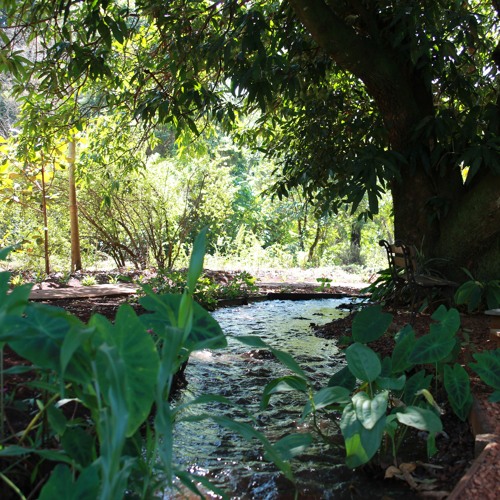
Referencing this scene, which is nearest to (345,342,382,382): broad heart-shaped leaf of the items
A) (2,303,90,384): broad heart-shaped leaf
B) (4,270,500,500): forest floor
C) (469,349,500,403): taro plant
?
(4,270,500,500): forest floor

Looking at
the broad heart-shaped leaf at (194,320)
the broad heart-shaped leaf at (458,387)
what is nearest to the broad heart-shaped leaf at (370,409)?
the broad heart-shaped leaf at (194,320)

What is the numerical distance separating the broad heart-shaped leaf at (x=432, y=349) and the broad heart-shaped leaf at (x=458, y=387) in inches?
11.3

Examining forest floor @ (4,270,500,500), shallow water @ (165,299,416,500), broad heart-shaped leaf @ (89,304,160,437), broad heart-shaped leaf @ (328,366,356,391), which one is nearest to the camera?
broad heart-shaped leaf @ (89,304,160,437)

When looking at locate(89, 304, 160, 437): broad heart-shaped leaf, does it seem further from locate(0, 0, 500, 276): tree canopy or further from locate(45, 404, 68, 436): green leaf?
locate(0, 0, 500, 276): tree canopy

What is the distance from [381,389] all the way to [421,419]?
0.38 m

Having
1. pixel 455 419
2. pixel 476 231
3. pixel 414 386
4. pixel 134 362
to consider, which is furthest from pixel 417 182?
pixel 134 362

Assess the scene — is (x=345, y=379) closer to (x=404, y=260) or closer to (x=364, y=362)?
(x=364, y=362)

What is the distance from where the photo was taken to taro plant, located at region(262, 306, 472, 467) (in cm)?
162

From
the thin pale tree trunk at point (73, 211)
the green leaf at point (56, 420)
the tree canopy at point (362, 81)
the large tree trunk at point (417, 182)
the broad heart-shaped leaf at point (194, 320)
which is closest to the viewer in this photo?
the green leaf at point (56, 420)

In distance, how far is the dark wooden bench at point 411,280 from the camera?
4250mm

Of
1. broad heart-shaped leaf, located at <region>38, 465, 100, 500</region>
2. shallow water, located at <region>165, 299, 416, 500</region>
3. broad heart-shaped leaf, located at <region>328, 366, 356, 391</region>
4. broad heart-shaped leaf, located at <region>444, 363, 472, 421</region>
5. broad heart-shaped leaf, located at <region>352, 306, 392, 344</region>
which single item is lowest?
shallow water, located at <region>165, 299, 416, 500</region>

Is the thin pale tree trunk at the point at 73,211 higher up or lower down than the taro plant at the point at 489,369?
higher up

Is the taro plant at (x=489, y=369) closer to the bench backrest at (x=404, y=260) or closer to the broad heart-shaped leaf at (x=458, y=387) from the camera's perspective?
the broad heart-shaped leaf at (x=458, y=387)

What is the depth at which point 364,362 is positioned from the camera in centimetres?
173
